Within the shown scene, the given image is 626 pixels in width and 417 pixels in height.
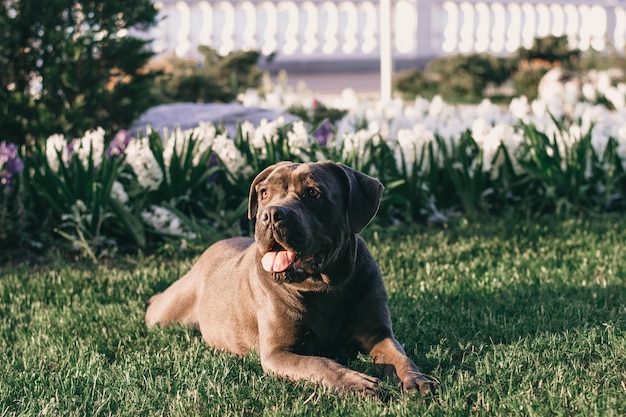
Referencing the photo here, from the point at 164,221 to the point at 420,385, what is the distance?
3.24 m

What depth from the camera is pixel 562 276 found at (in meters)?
5.26

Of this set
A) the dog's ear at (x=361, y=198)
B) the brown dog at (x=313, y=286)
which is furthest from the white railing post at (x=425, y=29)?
the dog's ear at (x=361, y=198)

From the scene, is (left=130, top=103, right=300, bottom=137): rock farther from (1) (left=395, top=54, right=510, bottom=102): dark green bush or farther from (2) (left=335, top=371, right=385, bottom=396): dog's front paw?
(1) (left=395, top=54, right=510, bottom=102): dark green bush

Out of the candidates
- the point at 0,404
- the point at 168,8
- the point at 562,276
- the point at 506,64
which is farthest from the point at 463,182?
the point at 168,8

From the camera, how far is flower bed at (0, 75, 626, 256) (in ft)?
20.2

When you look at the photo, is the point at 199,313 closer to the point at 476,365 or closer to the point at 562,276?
the point at 476,365

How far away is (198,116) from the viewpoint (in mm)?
8258

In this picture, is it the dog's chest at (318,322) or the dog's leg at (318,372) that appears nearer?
the dog's leg at (318,372)

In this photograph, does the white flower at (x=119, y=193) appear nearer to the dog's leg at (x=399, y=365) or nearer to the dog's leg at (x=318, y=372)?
the dog's leg at (x=318, y=372)

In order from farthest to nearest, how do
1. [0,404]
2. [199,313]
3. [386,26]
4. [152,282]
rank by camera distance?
[386,26] → [152,282] → [199,313] → [0,404]

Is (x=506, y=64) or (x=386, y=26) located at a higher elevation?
(x=386, y=26)

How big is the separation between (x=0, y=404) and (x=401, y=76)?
12.4 metres

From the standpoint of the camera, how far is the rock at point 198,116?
8094 mm

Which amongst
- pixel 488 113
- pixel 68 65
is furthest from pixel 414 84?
pixel 68 65
